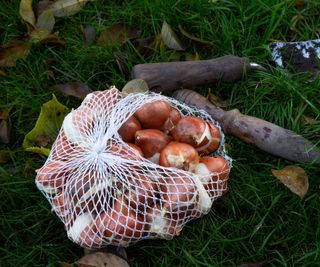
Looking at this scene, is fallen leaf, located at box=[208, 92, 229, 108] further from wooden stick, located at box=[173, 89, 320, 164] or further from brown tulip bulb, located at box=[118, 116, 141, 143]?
brown tulip bulb, located at box=[118, 116, 141, 143]

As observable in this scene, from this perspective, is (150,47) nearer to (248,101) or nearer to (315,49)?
(248,101)

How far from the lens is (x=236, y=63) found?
2.70 m

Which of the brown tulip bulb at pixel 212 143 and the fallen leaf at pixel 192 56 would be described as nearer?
the brown tulip bulb at pixel 212 143

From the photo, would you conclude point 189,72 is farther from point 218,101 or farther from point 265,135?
point 265,135

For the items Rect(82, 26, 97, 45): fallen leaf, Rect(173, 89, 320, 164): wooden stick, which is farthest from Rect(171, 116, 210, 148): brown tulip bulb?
Rect(82, 26, 97, 45): fallen leaf

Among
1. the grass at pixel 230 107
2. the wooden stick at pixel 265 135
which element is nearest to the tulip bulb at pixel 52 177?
the grass at pixel 230 107

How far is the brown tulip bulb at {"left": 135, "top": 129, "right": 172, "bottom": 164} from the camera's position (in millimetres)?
2199

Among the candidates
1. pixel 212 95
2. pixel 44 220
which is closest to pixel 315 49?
pixel 212 95

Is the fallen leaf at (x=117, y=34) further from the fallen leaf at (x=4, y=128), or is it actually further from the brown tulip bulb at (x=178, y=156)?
the brown tulip bulb at (x=178, y=156)

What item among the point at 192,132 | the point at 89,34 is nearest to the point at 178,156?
the point at 192,132

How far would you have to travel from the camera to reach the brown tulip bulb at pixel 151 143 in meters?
2.20

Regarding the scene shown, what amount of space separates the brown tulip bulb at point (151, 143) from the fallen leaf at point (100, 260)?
0.43m

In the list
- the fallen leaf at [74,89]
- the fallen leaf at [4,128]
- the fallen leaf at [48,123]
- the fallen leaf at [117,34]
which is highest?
the fallen leaf at [117,34]

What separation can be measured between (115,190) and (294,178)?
2.64 ft
